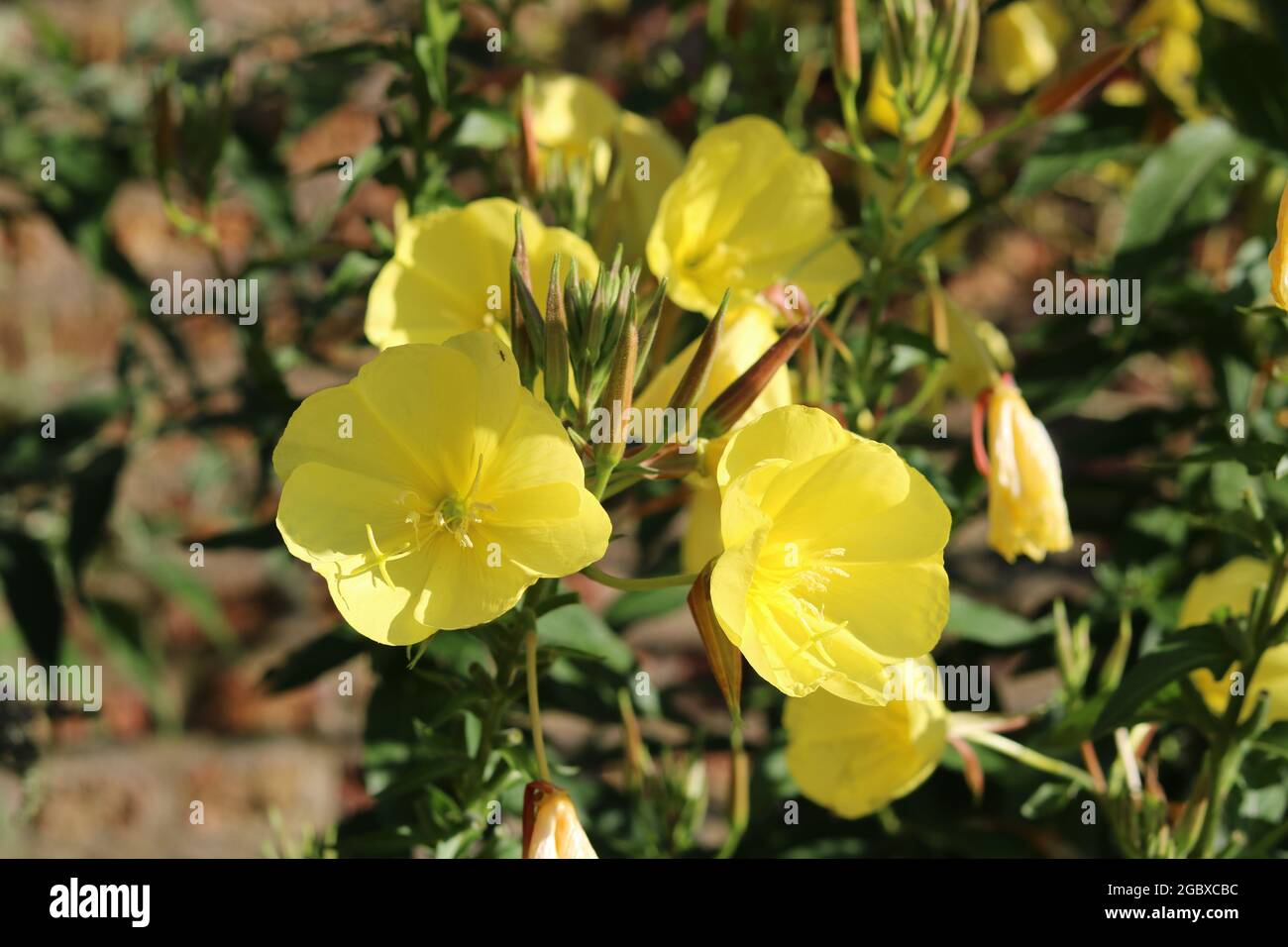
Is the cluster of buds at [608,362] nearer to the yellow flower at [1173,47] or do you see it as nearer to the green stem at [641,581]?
the green stem at [641,581]

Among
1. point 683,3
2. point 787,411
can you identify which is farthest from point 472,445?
point 683,3

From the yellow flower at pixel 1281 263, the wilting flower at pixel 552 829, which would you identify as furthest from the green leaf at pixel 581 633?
the yellow flower at pixel 1281 263

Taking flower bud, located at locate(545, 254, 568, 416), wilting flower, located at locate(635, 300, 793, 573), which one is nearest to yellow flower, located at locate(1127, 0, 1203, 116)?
wilting flower, located at locate(635, 300, 793, 573)

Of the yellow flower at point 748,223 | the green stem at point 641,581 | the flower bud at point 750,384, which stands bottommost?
the green stem at point 641,581

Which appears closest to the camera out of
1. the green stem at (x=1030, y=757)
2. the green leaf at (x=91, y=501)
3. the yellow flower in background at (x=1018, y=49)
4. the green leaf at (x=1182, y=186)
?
the green stem at (x=1030, y=757)

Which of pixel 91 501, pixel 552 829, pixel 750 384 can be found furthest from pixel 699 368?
pixel 91 501

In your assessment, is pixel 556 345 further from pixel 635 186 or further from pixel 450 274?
pixel 635 186

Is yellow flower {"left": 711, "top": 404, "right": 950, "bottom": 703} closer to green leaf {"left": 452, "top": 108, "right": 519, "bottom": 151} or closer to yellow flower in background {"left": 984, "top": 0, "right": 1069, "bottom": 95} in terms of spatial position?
green leaf {"left": 452, "top": 108, "right": 519, "bottom": 151}
